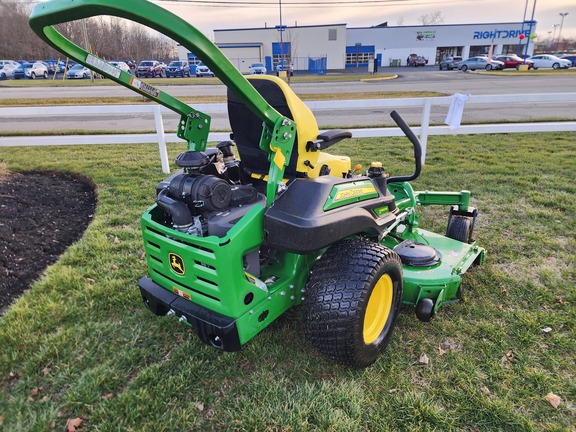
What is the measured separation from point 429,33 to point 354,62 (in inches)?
488

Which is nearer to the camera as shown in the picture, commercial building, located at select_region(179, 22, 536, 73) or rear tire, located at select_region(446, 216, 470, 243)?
rear tire, located at select_region(446, 216, 470, 243)

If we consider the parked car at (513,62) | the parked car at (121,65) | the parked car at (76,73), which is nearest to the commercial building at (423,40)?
the parked car at (513,62)

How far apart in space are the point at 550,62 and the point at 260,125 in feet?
155

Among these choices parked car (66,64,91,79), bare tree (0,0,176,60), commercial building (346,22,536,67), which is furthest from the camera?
commercial building (346,22,536,67)

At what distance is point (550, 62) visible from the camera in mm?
39688

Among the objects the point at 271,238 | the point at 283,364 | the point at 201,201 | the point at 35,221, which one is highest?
the point at 201,201

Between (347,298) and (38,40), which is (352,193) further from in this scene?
(38,40)

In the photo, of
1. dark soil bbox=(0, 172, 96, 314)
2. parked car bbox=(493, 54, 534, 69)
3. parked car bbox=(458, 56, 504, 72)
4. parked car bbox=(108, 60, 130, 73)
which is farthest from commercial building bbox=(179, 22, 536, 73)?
dark soil bbox=(0, 172, 96, 314)

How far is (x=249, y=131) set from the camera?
2.89m

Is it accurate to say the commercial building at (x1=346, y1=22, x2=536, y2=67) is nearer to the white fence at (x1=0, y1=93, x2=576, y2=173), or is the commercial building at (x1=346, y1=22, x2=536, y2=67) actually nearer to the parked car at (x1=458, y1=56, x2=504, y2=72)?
the parked car at (x1=458, y1=56, x2=504, y2=72)

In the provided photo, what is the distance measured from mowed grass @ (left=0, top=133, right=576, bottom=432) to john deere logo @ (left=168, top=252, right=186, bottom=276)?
63 centimetres

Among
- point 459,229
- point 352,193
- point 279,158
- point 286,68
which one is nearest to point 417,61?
point 286,68

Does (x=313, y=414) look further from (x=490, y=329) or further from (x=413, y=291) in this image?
(x=490, y=329)

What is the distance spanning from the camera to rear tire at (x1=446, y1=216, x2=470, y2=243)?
12.6 feet
